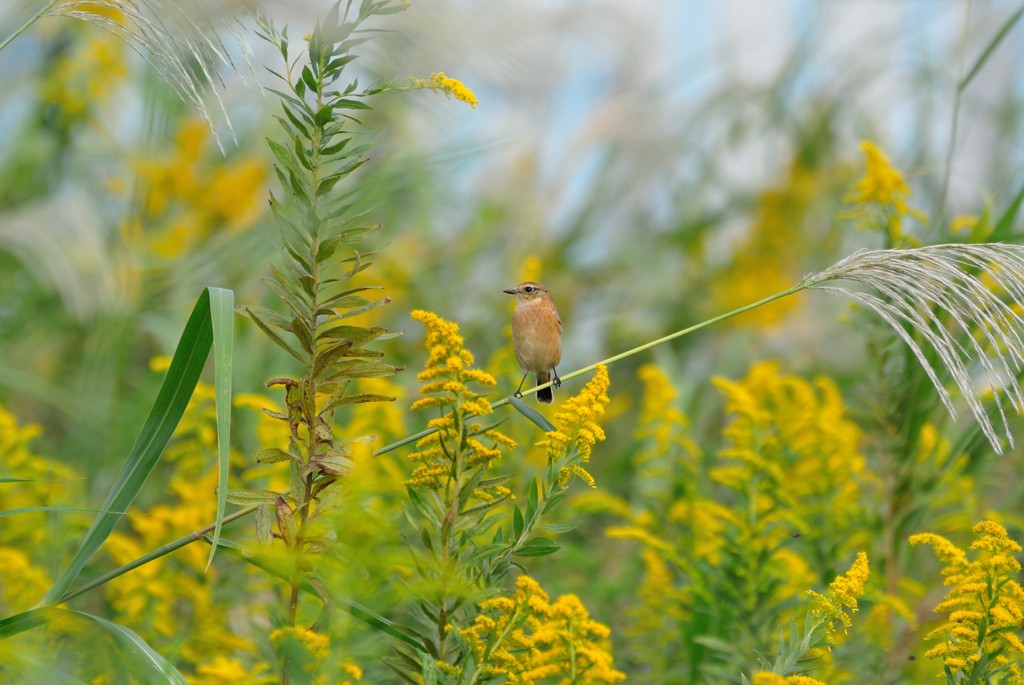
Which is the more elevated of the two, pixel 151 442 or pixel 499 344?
pixel 499 344

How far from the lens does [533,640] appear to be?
1.20m

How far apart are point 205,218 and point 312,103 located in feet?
9.84

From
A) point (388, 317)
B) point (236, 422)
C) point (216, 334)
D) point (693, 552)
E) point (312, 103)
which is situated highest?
point (388, 317)

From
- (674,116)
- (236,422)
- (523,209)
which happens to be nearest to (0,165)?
(236,422)

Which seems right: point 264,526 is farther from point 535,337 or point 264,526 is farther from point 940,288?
point 940,288

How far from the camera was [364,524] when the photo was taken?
0.95 m

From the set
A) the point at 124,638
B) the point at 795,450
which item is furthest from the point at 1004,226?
the point at 124,638

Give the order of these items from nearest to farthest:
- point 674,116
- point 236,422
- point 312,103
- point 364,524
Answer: point 364,524
point 312,103
point 236,422
point 674,116

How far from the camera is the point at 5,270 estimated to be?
313 cm

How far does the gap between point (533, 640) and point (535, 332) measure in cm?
83

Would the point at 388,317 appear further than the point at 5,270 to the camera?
Yes

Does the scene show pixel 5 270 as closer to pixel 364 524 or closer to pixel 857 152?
pixel 364 524

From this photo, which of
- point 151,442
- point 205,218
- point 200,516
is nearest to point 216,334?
point 151,442

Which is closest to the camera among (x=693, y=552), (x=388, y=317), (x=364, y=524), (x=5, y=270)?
(x=364, y=524)
